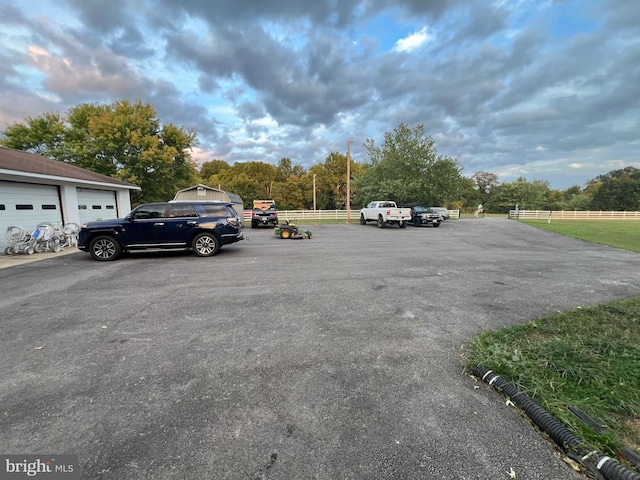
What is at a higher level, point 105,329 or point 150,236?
point 150,236

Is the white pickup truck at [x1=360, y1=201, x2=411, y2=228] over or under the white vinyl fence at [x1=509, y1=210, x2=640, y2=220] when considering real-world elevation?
over

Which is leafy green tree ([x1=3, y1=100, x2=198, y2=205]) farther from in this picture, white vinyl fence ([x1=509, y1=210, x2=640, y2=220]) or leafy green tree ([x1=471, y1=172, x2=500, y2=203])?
leafy green tree ([x1=471, y1=172, x2=500, y2=203])

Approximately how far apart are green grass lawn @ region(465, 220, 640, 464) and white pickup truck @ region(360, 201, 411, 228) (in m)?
16.1

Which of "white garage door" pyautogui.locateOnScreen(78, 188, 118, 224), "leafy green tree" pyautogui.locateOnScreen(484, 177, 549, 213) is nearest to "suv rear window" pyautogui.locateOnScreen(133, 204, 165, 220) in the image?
"white garage door" pyautogui.locateOnScreen(78, 188, 118, 224)

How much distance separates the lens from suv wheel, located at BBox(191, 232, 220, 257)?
30.1 ft

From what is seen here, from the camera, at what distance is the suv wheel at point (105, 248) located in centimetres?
852

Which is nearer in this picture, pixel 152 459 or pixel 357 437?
pixel 152 459

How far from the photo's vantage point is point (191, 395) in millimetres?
2498

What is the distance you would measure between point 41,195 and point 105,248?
627 centimetres

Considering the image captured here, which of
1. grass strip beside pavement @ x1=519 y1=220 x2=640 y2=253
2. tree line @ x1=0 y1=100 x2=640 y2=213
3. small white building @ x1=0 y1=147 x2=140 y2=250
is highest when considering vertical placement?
tree line @ x1=0 y1=100 x2=640 y2=213

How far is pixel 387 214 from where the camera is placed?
804 inches

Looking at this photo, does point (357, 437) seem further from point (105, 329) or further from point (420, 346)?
point (105, 329)

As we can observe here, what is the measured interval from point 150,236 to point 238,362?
726cm

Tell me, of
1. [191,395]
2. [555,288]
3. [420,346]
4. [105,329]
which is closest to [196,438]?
[191,395]
